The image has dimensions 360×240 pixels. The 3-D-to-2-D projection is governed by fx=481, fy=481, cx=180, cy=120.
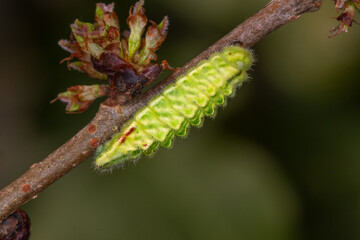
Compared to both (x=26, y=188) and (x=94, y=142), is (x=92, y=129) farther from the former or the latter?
(x=26, y=188)


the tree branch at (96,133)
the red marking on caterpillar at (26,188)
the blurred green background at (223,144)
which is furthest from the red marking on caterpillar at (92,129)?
the blurred green background at (223,144)

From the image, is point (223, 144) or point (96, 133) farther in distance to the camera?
point (223, 144)

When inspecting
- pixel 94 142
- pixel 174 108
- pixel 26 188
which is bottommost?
pixel 26 188

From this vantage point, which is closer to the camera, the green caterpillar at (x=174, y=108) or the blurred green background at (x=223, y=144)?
the green caterpillar at (x=174, y=108)

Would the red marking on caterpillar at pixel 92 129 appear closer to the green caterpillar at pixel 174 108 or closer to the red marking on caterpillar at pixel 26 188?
the green caterpillar at pixel 174 108

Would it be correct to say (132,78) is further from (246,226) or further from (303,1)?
(246,226)

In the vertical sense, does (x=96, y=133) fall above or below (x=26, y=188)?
above

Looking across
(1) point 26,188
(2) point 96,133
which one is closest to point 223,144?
(2) point 96,133

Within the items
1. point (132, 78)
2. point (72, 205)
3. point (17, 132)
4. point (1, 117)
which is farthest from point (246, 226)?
point (1, 117)
